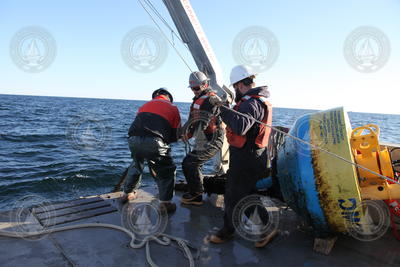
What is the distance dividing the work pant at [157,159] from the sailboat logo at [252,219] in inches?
42.6

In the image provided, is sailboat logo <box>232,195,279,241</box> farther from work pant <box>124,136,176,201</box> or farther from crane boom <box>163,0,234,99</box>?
crane boom <box>163,0,234,99</box>

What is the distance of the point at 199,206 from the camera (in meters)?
3.94

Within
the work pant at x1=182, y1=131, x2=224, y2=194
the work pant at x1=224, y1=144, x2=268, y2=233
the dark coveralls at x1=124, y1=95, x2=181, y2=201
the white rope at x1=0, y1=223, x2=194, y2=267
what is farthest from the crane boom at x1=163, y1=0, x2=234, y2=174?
the white rope at x1=0, y1=223, x2=194, y2=267

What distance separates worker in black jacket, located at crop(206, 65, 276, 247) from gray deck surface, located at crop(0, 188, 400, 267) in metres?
0.19

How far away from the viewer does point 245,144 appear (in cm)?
279

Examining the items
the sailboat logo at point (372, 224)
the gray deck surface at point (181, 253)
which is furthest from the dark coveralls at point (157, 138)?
the sailboat logo at point (372, 224)

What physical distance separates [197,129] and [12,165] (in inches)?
298

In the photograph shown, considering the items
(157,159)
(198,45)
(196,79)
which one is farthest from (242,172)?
(198,45)

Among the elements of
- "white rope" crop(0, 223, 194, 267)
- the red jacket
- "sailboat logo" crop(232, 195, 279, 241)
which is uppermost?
the red jacket

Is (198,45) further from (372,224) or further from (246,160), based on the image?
(372,224)

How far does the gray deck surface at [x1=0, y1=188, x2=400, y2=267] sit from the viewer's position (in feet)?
8.30

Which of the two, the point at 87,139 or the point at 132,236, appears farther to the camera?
the point at 87,139

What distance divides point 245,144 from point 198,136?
3.79 feet

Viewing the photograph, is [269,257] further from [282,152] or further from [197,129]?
[197,129]
